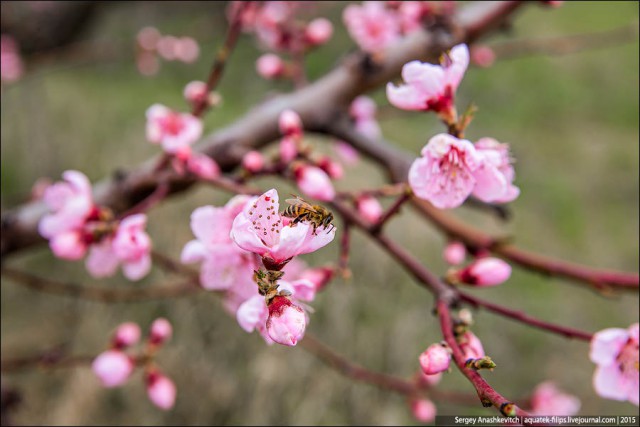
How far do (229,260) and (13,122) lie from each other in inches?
87.9

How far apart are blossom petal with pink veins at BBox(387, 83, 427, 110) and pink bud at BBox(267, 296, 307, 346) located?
0.16m

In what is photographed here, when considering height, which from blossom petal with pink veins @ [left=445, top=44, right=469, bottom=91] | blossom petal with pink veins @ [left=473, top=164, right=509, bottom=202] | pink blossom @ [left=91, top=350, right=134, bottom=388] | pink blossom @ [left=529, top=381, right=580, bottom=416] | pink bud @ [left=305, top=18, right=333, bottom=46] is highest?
blossom petal with pink veins @ [left=445, top=44, right=469, bottom=91]

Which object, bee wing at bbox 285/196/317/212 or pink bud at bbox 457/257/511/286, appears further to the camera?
pink bud at bbox 457/257/511/286

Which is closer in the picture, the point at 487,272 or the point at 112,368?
the point at 487,272

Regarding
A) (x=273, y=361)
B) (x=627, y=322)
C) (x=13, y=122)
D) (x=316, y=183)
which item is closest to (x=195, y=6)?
(x=13, y=122)

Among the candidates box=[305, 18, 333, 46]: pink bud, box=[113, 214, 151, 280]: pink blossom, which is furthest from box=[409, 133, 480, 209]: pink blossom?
box=[305, 18, 333, 46]: pink bud

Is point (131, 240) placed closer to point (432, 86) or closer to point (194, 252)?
point (194, 252)

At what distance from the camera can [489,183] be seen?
34cm

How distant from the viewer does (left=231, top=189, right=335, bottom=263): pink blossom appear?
0.26 m

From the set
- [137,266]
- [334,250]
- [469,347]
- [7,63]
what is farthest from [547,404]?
[7,63]

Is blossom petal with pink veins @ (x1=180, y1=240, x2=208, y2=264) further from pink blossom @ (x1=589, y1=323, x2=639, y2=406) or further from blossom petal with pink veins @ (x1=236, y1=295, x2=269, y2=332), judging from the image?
pink blossom @ (x1=589, y1=323, x2=639, y2=406)

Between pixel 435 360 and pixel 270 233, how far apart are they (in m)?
0.12

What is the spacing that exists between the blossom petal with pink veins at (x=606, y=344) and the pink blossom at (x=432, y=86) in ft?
0.63

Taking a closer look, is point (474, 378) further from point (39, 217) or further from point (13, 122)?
point (13, 122)
